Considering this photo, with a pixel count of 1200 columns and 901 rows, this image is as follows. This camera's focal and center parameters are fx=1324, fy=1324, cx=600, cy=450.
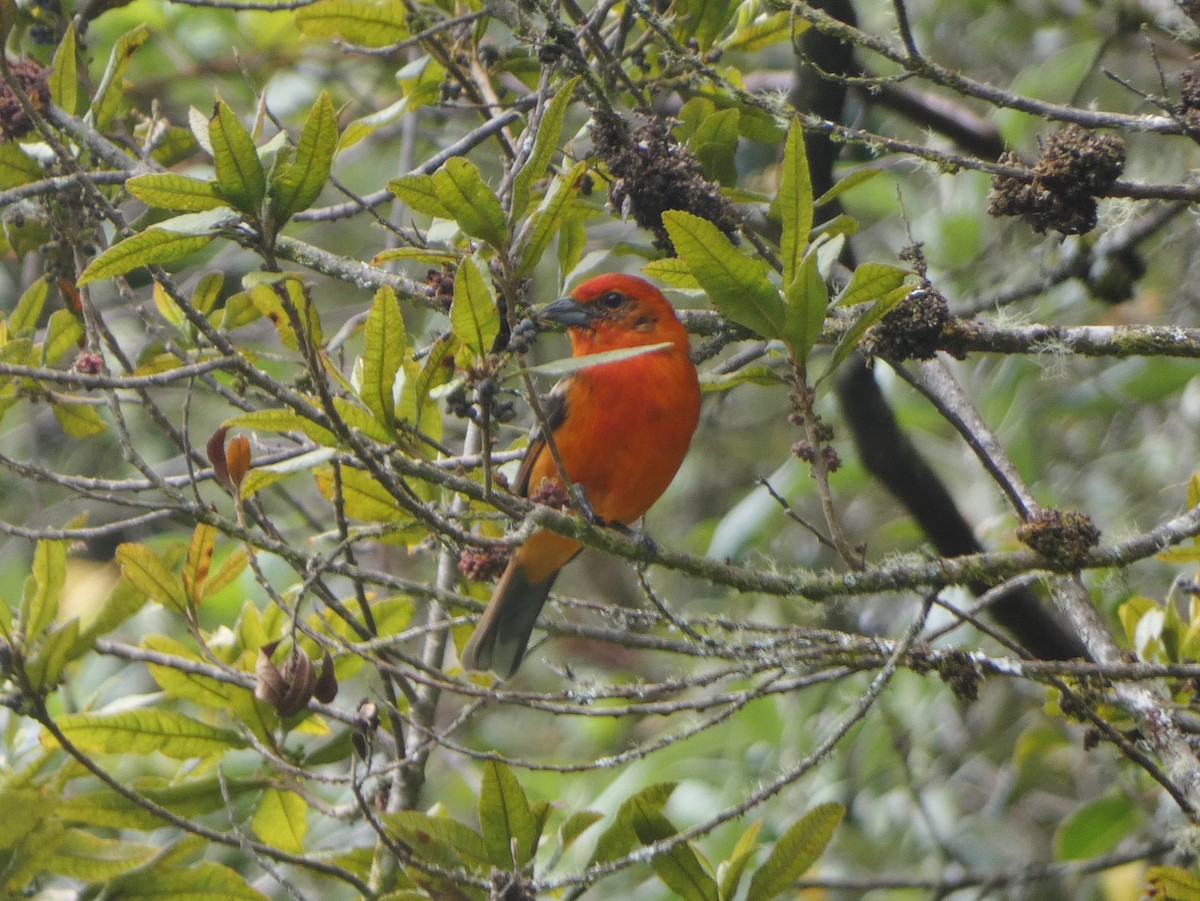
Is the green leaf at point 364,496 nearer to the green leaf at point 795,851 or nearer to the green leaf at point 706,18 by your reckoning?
the green leaf at point 795,851

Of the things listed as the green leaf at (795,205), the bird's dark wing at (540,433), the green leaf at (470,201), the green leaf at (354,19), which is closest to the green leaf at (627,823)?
the bird's dark wing at (540,433)

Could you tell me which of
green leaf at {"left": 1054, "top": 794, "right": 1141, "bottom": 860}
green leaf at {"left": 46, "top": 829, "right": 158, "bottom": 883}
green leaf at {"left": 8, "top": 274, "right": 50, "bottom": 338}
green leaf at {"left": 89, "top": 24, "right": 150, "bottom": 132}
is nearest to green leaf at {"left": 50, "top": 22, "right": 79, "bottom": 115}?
green leaf at {"left": 89, "top": 24, "right": 150, "bottom": 132}

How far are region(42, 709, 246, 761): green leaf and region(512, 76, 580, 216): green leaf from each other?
5.75 ft

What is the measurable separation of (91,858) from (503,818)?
120 cm

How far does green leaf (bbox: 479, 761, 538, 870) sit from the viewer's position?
2.95 m

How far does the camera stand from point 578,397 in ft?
13.0

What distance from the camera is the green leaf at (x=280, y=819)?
3.58m

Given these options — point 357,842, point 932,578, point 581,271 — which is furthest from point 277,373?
point 932,578

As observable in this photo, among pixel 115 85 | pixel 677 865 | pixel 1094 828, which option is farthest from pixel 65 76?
pixel 1094 828

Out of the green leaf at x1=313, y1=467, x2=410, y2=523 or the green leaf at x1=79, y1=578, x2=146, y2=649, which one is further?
the green leaf at x1=79, y1=578, x2=146, y2=649

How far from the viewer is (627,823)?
3.09m

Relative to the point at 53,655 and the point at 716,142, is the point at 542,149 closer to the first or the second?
the point at 716,142

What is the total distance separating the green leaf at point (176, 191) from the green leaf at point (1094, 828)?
10.5 ft

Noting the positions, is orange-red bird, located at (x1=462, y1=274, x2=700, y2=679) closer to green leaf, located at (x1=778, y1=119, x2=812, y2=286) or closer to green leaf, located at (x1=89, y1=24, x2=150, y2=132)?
green leaf, located at (x1=778, y1=119, x2=812, y2=286)
